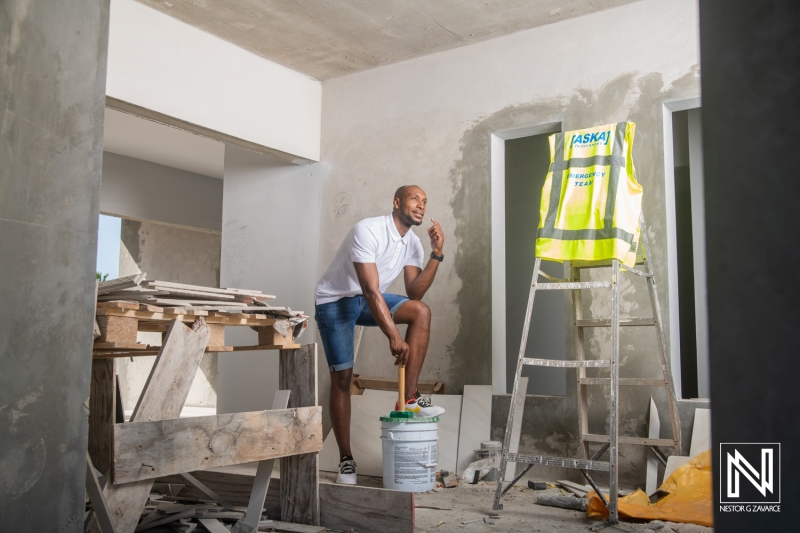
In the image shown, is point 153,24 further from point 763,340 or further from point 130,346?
point 763,340

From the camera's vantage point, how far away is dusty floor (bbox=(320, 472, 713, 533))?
2.90m

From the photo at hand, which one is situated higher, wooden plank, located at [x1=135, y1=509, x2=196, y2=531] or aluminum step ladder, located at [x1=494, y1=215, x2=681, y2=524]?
aluminum step ladder, located at [x1=494, y1=215, x2=681, y2=524]

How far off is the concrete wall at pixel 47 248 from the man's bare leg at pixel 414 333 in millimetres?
2486

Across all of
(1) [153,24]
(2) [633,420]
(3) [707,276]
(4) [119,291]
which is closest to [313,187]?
(1) [153,24]

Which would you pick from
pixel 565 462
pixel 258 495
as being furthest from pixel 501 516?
pixel 258 495

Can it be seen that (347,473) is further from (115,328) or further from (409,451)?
(115,328)

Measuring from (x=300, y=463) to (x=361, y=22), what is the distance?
130 inches

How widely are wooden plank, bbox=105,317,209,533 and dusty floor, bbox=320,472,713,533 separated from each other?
1154 millimetres

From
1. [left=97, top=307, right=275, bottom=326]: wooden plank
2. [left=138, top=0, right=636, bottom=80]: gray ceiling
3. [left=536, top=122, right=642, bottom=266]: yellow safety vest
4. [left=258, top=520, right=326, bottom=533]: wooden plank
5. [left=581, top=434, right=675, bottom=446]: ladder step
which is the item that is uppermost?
[left=138, top=0, right=636, bottom=80]: gray ceiling

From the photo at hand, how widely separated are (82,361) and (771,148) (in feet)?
5.58

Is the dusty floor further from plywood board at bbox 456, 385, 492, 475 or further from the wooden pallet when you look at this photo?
the wooden pallet

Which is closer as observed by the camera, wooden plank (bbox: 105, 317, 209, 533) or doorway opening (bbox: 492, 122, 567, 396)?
wooden plank (bbox: 105, 317, 209, 533)

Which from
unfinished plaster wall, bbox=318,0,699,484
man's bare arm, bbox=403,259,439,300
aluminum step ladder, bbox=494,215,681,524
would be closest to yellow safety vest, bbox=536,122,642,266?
aluminum step ladder, bbox=494,215,681,524

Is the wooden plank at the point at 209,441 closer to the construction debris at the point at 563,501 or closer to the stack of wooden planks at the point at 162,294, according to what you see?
the stack of wooden planks at the point at 162,294
